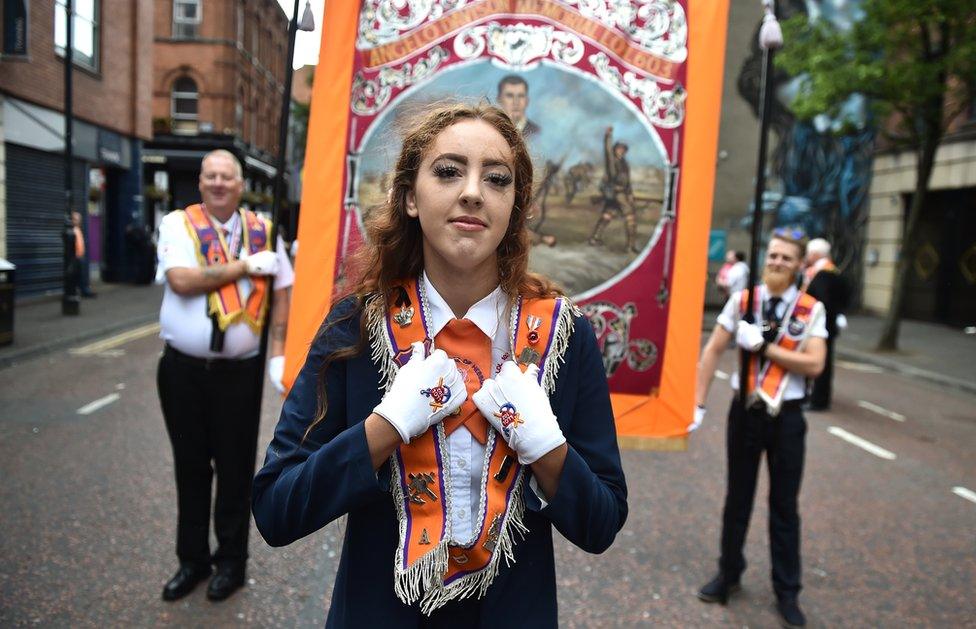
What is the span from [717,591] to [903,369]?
10.5m

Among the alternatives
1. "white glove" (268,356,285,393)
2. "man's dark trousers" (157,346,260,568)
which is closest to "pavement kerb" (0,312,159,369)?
"man's dark trousers" (157,346,260,568)

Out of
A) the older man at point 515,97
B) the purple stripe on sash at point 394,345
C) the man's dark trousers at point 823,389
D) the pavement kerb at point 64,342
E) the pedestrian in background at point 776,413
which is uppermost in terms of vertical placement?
the older man at point 515,97

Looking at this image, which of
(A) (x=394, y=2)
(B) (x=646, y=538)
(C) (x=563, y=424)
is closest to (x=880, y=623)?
(B) (x=646, y=538)

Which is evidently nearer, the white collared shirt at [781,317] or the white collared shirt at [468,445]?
the white collared shirt at [468,445]

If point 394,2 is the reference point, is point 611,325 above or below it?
below

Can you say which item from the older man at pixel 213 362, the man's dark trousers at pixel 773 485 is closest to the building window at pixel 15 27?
the older man at pixel 213 362

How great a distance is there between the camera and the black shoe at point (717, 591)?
398 centimetres

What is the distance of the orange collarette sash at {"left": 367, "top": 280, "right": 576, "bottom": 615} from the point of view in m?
1.60

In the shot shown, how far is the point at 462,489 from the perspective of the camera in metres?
1.63

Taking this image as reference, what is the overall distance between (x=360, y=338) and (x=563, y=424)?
1.64ft

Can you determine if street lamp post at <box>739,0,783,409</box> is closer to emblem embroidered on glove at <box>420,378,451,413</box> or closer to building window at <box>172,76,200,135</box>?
emblem embroidered on glove at <box>420,378,451,413</box>

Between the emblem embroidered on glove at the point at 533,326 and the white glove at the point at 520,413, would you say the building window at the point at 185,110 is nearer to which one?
the emblem embroidered on glove at the point at 533,326

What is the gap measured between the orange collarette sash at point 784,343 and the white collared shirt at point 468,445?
8.35 ft

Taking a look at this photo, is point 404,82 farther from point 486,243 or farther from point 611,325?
point 486,243
